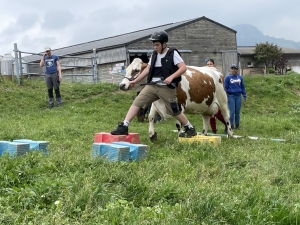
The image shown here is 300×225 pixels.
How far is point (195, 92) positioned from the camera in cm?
974

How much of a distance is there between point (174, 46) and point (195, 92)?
27224 mm

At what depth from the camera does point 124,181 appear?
4.51 meters

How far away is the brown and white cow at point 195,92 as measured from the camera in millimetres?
9000

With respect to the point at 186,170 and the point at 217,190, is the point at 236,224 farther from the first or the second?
the point at 186,170

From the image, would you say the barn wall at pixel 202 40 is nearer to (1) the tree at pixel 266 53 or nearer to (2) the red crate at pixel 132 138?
(1) the tree at pixel 266 53

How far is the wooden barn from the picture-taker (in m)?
32.6

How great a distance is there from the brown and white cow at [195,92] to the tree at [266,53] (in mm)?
40666

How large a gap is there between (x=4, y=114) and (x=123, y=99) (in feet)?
18.8

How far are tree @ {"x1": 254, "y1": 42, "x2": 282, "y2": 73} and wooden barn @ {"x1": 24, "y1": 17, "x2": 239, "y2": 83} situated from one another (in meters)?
11.0

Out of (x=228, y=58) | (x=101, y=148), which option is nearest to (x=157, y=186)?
(x=101, y=148)

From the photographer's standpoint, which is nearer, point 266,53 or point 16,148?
point 16,148

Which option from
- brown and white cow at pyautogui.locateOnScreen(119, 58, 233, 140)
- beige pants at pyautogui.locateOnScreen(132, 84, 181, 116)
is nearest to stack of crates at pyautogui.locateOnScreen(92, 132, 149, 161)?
beige pants at pyautogui.locateOnScreen(132, 84, 181, 116)

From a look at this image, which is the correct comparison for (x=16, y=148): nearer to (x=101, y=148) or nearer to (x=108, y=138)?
(x=101, y=148)

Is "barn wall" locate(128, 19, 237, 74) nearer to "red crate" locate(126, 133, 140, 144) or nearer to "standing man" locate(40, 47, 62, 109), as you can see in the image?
"standing man" locate(40, 47, 62, 109)
